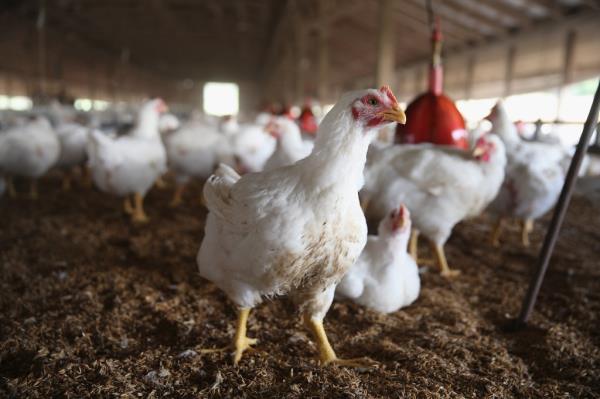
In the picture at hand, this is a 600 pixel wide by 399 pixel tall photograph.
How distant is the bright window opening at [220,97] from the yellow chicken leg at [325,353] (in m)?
37.1

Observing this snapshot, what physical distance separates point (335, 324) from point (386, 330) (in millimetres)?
317

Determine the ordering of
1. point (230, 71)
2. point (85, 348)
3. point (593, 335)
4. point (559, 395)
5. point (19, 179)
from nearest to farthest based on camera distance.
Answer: point (559, 395) < point (85, 348) < point (593, 335) < point (19, 179) < point (230, 71)

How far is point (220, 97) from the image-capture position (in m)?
38.9

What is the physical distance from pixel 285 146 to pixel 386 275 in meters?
1.65

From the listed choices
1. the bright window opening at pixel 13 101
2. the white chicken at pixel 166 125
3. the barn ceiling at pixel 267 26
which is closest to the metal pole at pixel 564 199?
the white chicken at pixel 166 125

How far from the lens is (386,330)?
273 centimetres

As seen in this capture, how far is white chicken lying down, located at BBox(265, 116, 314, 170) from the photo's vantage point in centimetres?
393

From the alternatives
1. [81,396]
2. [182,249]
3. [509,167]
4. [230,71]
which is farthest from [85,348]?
[230,71]

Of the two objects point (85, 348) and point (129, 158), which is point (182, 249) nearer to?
point (129, 158)

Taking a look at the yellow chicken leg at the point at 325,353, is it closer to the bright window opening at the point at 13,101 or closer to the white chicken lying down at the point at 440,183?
the white chicken lying down at the point at 440,183

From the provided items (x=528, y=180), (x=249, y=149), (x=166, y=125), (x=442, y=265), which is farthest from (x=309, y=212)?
(x=166, y=125)

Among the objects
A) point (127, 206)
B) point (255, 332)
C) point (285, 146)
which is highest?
point (285, 146)

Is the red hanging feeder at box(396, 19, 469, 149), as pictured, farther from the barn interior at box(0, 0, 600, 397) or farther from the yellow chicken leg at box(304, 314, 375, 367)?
the yellow chicken leg at box(304, 314, 375, 367)

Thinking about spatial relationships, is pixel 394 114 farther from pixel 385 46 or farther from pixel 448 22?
pixel 448 22
